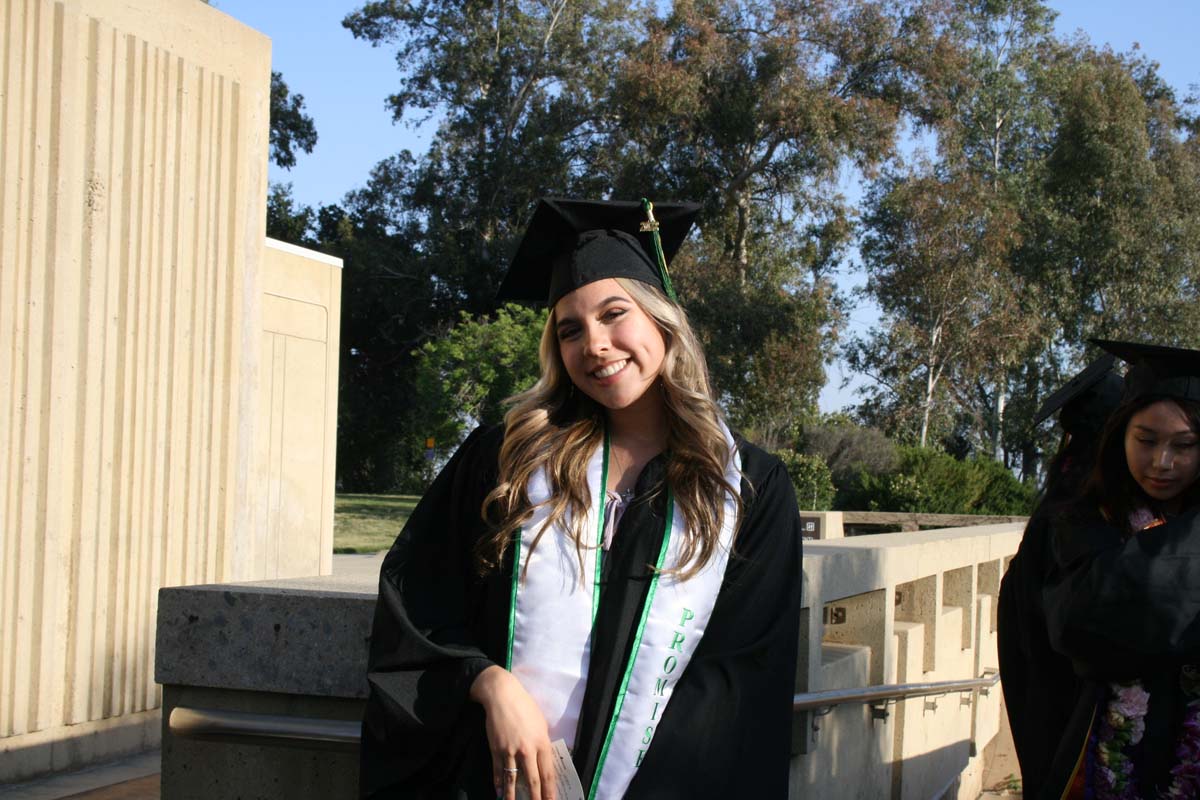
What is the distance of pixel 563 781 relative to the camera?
2.16 metres

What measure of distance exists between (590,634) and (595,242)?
0.80 metres

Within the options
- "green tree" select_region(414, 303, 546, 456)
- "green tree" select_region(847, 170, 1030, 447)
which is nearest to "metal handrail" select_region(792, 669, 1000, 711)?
"green tree" select_region(414, 303, 546, 456)

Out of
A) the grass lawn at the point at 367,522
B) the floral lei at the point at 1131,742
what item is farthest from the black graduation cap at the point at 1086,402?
the grass lawn at the point at 367,522

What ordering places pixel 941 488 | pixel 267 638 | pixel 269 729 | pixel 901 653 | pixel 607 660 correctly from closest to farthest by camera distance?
1. pixel 607 660
2. pixel 269 729
3. pixel 267 638
4. pixel 901 653
5. pixel 941 488

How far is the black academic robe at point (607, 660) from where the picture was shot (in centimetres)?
223

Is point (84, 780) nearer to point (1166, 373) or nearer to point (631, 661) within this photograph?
point (631, 661)

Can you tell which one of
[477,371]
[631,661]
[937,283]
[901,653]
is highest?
[937,283]

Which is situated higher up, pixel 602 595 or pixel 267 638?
pixel 602 595

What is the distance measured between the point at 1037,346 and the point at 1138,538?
3345cm

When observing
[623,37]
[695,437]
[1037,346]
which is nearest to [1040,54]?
[1037,346]

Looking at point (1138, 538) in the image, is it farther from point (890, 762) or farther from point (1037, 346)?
point (1037, 346)

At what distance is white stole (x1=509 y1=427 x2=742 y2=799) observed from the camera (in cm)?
221

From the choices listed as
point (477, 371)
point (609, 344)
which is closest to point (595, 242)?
point (609, 344)

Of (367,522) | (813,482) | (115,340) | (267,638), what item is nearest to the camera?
(267,638)
